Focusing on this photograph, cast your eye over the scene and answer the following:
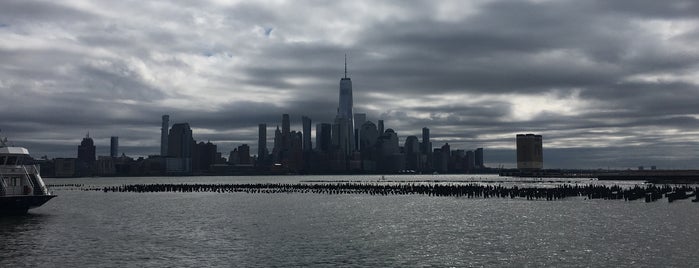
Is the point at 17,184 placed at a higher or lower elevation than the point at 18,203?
higher

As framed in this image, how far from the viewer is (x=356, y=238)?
5050 cm

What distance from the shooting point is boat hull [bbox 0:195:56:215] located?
61.9 metres

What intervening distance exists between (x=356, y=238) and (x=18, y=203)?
38.2 meters

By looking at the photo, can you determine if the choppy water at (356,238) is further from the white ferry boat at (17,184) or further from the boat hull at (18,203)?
the white ferry boat at (17,184)

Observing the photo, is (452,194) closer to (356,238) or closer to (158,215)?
(158,215)

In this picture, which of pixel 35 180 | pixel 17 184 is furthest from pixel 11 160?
pixel 35 180

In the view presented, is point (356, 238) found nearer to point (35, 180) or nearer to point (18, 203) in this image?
point (18, 203)

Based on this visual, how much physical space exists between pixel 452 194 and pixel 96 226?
81.3m

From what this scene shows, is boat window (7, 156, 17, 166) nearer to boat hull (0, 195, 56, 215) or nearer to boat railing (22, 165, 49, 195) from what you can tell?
boat railing (22, 165, 49, 195)

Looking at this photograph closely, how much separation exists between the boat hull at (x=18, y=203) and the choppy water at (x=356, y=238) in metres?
1.18

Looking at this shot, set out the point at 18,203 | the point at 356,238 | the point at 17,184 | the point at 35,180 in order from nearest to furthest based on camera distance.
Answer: the point at 356,238 → the point at 18,203 → the point at 17,184 → the point at 35,180

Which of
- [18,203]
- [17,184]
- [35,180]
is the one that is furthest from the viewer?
[35,180]

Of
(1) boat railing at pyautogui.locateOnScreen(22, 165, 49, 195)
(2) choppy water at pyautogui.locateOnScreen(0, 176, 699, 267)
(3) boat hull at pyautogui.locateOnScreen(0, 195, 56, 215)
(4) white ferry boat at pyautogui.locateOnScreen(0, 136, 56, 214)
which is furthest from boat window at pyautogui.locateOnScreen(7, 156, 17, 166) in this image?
(2) choppy water at pyautogui.locateOnScreen(0, 176, 699, 267)

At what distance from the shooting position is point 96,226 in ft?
200
